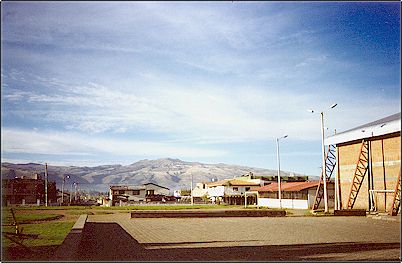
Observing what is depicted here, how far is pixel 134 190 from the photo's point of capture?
3497 inches

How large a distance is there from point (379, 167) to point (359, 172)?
8.74 feet

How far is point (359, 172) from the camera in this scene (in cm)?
3444

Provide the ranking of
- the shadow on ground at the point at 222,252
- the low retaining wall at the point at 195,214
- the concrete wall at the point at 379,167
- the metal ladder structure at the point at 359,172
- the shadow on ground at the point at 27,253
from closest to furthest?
the shadow on ground at the point at 27,253
the shadow on ground at the point at 222,252
the low retaining wall at the point at 195,214
the concrete wall at the point at 379,167
the metal ladder structure at the point at 359,172

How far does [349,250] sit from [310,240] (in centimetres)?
278

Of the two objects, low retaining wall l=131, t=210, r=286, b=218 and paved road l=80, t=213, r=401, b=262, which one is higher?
paved road l=80, t=213, r=401, b=262

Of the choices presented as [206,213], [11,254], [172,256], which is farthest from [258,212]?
[11,254]

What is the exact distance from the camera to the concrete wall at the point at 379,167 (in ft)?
98.9

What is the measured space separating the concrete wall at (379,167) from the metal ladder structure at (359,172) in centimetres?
37

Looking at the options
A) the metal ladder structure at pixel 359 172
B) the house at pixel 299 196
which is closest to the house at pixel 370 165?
the metal ladder structure at pixel 359 172

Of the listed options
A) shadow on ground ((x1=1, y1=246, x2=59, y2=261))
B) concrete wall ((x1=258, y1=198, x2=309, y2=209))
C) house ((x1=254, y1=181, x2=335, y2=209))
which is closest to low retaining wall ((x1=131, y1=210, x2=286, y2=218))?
house ((x1=254, y1=181, x2=335, y2=209))

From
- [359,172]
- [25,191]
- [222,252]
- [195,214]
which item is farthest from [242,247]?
[25,191]

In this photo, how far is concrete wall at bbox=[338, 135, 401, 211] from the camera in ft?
98.9

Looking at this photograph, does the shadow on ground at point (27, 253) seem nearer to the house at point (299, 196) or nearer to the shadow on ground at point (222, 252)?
the shadow on ground at point (222, 252)

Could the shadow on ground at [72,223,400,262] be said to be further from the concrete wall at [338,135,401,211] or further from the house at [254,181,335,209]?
the house at [254,181,335,209]
